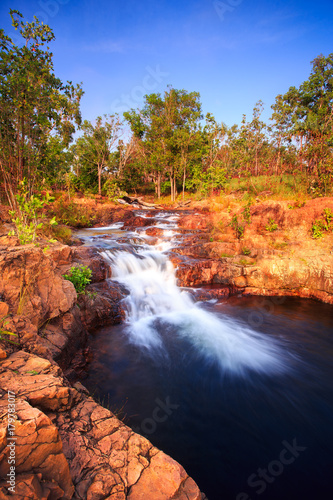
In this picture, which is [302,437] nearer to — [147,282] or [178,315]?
[178,315]

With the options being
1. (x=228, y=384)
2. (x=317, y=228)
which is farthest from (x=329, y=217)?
(x=228, y=384)

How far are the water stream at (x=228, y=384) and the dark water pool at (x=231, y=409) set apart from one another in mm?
13

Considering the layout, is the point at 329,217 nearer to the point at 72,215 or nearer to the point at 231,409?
the point at 231,409

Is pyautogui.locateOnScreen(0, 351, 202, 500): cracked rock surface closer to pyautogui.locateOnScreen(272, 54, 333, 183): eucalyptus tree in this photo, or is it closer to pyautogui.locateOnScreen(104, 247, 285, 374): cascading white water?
pyautogui.locateOnScreen(104, 247, 285, 374): cascading white water

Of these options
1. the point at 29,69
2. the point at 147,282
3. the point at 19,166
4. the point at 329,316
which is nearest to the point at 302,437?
the point at 329,316

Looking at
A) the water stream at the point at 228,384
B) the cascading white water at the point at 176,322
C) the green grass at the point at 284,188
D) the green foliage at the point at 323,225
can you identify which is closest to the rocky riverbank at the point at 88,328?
the green foliage at the point at 323,225

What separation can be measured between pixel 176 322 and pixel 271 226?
604 centimetres

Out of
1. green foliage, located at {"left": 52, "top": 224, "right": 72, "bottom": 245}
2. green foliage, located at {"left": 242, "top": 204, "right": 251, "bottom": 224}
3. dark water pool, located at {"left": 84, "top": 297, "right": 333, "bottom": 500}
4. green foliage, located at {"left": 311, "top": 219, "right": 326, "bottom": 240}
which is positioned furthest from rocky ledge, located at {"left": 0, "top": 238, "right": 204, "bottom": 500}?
green foliage, located at {"left": 311, "top": 219, "right": 326, "bottom": 240}

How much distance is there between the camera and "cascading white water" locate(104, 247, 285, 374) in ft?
16.7

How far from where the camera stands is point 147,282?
25.1 feet

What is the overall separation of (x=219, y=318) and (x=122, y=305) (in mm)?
2728

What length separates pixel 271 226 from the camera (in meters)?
9.64

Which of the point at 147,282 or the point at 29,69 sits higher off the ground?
the point at 29,69

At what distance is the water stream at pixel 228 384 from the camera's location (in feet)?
9.62
